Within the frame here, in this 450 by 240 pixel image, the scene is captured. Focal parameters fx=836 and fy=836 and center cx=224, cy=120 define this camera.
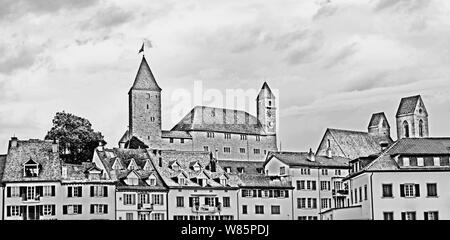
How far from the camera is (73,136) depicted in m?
140

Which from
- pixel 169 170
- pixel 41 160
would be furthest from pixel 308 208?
pixel 41 160

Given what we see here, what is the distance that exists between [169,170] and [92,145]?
20.3 meters

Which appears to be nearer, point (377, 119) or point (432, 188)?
point (432, 188)

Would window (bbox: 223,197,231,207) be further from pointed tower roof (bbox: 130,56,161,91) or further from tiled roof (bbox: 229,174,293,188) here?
pointed tower roof (bbox: 130,56,161,91)

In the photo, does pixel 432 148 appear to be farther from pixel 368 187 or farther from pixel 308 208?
pixel 308 208

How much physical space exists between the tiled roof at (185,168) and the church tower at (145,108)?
53339 millimetres

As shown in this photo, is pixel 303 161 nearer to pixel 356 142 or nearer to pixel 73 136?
pixel 73 136

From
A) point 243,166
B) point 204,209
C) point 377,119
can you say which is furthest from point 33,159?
point 377,119

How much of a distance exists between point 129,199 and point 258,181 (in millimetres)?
23045

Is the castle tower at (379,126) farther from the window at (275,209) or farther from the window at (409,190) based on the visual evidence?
the window at (409,190)

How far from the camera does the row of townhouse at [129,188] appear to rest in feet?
368

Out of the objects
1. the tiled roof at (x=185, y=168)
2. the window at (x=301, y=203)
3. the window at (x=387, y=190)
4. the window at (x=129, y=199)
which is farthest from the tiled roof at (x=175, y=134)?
the window at (x=387, y=190)

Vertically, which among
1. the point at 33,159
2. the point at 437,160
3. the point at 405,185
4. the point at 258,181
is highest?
the point at 33,159

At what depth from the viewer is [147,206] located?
11769cm
